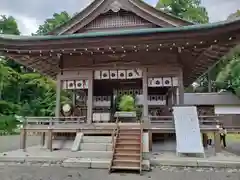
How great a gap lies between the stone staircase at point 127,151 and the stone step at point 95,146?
805mm

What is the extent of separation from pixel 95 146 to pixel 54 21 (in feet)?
130

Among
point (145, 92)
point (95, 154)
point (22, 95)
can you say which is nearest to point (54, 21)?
point (22, 95)

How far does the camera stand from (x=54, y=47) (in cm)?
925

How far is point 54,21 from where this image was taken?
4397 cm

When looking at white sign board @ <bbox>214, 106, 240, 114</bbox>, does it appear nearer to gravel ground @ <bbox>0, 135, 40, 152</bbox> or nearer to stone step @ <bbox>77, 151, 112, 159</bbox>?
gravel ground @ <bbox>0, 135, 40, 152</bbox>

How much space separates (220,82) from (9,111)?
2459 cm

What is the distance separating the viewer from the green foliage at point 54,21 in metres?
42.4

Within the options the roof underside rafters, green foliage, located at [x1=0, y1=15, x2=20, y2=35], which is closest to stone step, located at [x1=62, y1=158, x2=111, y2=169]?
the roof underside rafters

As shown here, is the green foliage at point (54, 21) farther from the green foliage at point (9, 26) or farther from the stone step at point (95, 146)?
the stone step at point (95, 146)

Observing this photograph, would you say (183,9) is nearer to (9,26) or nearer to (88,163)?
(9,26)

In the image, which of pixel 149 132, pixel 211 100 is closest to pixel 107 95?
pixel 149 132

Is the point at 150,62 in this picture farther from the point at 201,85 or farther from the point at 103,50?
the point at 201,85

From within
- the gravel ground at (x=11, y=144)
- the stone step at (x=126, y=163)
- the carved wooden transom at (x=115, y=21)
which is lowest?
the gravel ground at (x=11, y=144)

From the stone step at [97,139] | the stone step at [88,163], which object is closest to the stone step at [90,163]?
the stone step at [88,163]
